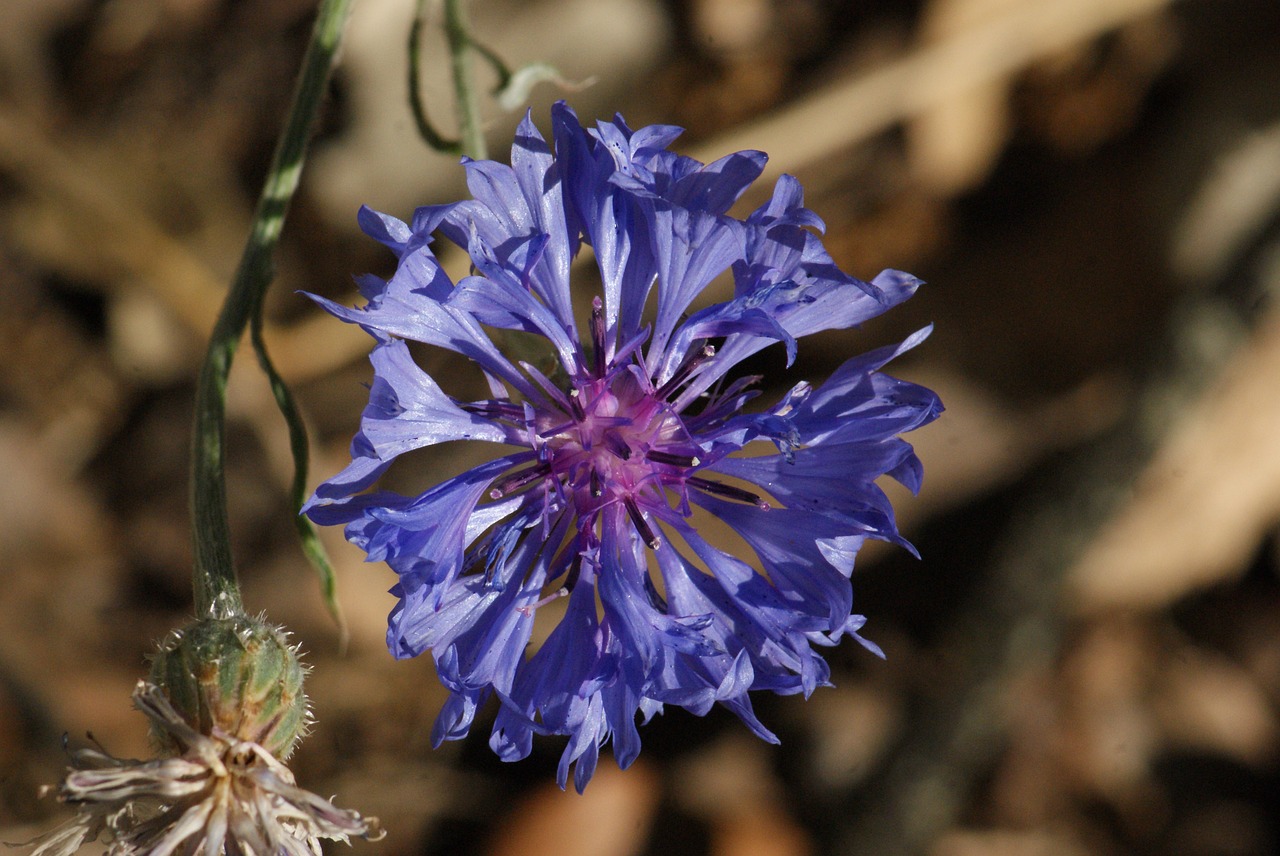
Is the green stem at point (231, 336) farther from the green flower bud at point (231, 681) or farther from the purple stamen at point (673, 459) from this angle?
the purple stamen at point (673, 459)

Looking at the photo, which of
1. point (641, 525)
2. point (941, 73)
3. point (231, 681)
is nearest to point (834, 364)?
point (941, 73)

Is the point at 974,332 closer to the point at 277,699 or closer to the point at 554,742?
the point at 554,742

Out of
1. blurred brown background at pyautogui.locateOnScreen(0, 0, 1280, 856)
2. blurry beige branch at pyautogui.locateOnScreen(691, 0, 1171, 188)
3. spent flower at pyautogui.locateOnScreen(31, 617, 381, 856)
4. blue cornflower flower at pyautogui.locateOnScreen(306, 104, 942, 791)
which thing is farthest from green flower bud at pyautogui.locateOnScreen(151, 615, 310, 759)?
blurry beige branch at pyautogui.locateOnScreen(691, 0, 1171, 188)

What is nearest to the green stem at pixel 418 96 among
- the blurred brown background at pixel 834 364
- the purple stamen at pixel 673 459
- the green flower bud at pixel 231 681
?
the purple stamen at pixel 673 459

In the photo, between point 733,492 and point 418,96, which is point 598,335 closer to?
point 733,492

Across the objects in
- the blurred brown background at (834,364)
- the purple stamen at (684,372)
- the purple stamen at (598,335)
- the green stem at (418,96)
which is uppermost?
the green stem at (418,96)
